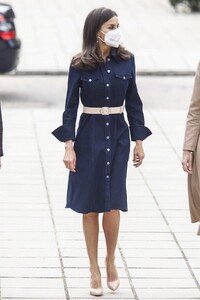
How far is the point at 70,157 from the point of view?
6.94 meters

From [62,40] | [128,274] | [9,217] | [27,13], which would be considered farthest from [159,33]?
[128,274]

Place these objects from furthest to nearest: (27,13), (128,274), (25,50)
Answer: (27,13)
(25,50)
(128,274)

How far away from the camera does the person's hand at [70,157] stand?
6.94m

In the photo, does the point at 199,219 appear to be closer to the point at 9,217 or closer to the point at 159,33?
the point at 9,217

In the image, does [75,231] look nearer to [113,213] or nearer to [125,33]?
[113,213]

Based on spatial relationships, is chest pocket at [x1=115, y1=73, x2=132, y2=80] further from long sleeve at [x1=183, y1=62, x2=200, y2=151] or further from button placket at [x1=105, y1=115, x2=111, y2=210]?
long sleeve at [x1=183, y1=62, x2=200, y2=151]

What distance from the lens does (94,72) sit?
6.93 metres

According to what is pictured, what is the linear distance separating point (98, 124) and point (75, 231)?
6.45 ft

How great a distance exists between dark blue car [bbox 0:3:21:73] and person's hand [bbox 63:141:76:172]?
30.2ft

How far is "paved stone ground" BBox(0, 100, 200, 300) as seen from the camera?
24.1 feet

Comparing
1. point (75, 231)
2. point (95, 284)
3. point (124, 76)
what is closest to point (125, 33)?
point (75, 231)

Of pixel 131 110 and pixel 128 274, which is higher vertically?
pixel 131 110

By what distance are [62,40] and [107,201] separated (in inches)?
570

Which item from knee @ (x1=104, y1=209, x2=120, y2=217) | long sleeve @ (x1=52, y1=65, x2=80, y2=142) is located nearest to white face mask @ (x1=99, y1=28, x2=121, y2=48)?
long sleeve @ (x1=52, y1=65, x2=80, y2=142)
